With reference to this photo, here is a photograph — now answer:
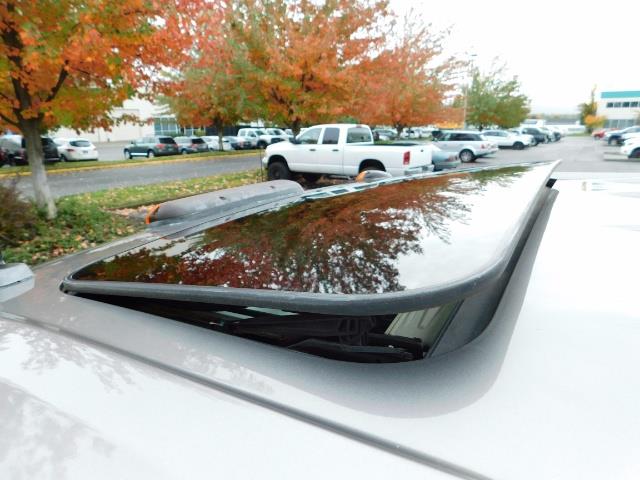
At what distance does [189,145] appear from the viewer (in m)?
33.5

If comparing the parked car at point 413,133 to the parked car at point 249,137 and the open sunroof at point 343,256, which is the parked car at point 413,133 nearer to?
→ the parked car at point 249,137

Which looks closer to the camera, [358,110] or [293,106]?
[293,106]

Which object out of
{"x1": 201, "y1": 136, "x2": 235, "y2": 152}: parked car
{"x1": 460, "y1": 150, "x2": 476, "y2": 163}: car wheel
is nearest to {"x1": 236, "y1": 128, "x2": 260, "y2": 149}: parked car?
{"x1": 201, "y1": 136, "x2": 235, "y2": 152}: parked car

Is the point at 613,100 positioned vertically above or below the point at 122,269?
above

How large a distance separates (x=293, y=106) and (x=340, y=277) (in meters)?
13.8

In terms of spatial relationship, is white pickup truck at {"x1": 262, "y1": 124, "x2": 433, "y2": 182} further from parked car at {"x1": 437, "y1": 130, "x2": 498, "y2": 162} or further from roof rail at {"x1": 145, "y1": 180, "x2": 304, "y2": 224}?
parked car at {"x1": 437, "y1": 130, "x2": 498, "y2": 162}

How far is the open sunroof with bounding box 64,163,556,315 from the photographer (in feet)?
3.15

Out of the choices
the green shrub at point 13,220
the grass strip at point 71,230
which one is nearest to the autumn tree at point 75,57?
the grass strip at point 71,230

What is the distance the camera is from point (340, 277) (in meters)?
1.07

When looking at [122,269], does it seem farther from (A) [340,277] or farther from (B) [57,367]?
(A) [340,277]

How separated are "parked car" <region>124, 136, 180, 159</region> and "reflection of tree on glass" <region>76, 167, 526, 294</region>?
32.1m

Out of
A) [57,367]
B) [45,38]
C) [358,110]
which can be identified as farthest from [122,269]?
[358,110]

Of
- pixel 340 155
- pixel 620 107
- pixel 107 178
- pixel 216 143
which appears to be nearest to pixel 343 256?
pixel 340 155

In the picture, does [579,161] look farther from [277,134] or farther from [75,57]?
[75,57]
